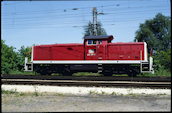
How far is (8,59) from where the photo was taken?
813 inches

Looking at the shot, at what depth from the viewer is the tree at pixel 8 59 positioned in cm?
1988

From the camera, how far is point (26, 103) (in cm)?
599

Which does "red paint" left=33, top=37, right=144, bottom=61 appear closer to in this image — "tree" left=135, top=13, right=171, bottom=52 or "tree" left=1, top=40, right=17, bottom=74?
"tree" left=1, top=40, right=17, bottom=74

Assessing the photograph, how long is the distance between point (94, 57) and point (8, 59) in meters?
10.2

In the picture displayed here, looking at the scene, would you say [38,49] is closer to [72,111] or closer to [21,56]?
[21,56]

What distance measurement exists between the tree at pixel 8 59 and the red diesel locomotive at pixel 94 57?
508 cm

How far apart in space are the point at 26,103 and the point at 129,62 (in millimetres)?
9707

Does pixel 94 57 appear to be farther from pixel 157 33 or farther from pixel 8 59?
pixel 157 33

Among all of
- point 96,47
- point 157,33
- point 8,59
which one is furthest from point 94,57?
point 157,33

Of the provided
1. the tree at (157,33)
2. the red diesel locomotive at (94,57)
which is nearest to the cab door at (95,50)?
the red diesel locomotive at (94,57)

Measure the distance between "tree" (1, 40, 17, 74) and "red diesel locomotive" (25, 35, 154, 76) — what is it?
16.7 ft

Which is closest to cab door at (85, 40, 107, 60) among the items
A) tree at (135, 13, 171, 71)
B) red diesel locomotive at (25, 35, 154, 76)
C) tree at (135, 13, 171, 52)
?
red diesel locomotive at (25, 35, 154, 76)

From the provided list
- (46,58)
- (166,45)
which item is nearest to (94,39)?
(46,58)

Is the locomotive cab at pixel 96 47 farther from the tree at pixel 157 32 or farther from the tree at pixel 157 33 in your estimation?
the tree at pixel 157 32
